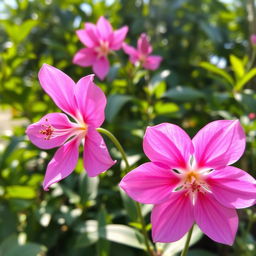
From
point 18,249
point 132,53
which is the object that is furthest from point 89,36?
point 18,249

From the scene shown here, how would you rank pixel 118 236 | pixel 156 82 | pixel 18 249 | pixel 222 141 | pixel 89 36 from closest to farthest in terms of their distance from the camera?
1. pixel 222 141
2. pixel 118 236
3. pixel 18 249
4. pixel 89 36
5. pixel 156 82

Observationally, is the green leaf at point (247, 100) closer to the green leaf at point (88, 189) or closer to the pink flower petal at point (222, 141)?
the green leaf at point (88, 189)

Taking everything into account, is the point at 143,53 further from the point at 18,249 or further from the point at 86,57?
the point at 18,249

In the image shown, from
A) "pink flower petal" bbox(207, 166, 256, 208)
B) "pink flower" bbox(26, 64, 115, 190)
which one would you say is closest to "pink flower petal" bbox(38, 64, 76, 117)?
"pink flower" bbox(26, 64, 115, 190)

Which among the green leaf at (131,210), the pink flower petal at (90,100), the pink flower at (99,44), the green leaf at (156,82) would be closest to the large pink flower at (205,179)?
the pink flower petal at (90,100)

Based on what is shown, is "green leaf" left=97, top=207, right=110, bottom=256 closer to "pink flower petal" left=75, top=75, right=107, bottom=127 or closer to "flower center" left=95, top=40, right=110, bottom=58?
"pink flower petal" left=75, top=75, right=107, bottom=127
